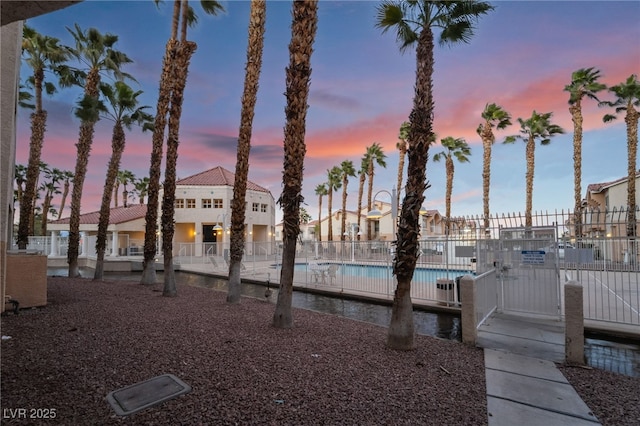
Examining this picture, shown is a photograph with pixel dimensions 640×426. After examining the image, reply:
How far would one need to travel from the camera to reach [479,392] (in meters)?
4.43

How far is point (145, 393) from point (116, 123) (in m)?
18.7

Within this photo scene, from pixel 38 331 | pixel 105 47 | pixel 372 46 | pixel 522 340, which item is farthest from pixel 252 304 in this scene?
pixel 105 47

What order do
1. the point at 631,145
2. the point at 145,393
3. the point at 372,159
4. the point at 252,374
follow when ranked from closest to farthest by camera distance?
the point at 145,393
the point at 252,374
the point at 631,145
the point at 372,159

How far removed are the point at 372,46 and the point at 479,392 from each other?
14.9 m

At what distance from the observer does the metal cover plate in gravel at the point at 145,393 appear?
11.8 ft

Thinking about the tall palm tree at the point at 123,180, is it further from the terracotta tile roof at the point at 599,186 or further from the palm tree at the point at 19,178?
the terracotta tile roof at the point at 599,186

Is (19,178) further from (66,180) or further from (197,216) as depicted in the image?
(197,216)

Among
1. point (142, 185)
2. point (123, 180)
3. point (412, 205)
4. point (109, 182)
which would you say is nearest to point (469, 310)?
point (412, 205)

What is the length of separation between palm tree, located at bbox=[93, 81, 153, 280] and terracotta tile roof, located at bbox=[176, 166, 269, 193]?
63.3 ft

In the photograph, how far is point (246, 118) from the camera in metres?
10.8


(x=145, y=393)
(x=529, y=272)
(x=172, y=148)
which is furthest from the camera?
(x=172, y=148)

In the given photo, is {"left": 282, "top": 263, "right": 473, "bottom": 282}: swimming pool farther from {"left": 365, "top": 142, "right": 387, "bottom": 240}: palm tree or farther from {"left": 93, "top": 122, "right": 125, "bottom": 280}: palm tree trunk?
{"left": 365, "top": 142, "right": 387, "bottom": 240}: palm tree

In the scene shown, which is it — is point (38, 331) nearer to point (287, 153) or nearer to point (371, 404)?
point (287, 153)

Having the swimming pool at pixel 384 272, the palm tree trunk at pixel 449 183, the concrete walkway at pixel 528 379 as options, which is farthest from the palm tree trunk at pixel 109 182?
the palm tree trunk at pixel 449 183
